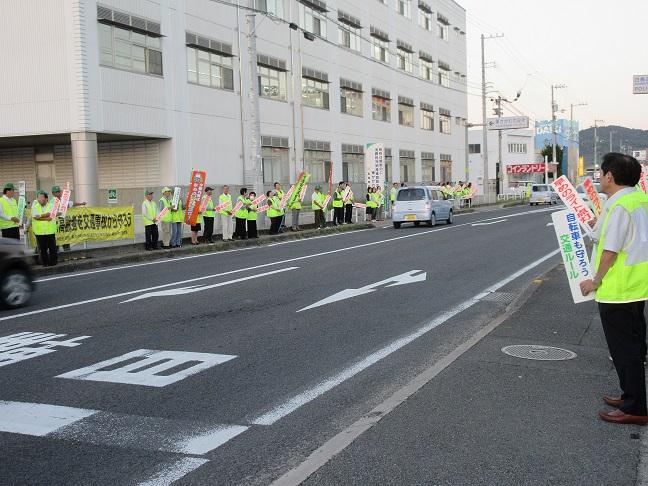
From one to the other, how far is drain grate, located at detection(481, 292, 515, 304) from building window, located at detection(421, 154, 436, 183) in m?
47.5

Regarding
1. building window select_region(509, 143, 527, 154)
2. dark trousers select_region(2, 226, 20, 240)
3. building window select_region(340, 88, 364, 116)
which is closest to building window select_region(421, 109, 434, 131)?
building window select_region(340, 88, 364, 116)

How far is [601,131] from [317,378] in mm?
204885

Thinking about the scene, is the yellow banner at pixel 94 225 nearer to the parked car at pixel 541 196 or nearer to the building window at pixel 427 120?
the parked car at pixel 541 196

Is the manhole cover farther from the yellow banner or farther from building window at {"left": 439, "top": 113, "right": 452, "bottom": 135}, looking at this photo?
building window at {"left": 439, "top": 113, "right": 452, "bottom": 135}

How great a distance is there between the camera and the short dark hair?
15.3ft

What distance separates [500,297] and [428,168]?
49550 millimetres

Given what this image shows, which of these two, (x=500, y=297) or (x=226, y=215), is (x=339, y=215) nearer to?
(x=226, y=215)

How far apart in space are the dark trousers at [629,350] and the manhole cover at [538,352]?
177 cm

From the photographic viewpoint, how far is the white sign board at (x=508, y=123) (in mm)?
58469

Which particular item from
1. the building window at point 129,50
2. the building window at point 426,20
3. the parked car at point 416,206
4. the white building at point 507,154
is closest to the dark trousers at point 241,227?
the parked car at point 416,206

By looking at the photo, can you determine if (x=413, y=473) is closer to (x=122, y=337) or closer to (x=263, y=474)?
(x=263, y=474)

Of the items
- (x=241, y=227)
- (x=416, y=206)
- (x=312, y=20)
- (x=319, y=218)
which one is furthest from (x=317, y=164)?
(x=241, y=227)

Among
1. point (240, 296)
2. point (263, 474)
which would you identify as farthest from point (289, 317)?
point (263, 474)

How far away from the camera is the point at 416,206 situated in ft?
90.9
